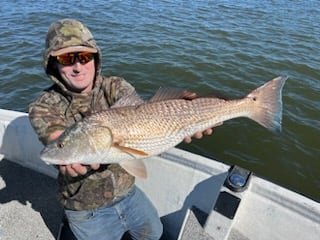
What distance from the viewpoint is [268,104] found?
131 inches

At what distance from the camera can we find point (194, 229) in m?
3.75

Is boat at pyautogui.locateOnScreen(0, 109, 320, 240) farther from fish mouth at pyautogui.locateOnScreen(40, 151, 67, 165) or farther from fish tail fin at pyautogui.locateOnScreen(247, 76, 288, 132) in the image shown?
fish mouth at pyautogui.locateOnScreen(40, 151, 67, 165)

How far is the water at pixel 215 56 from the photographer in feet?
21.7

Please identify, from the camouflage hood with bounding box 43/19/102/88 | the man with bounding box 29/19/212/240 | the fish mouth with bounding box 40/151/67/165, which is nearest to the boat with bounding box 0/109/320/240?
the man with bounding box 29/19/212/240

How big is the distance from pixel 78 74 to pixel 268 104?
1.73m

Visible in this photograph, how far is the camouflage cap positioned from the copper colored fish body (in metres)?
0.71

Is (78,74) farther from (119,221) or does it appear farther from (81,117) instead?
(119,221)

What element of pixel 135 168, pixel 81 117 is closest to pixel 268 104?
pixel 135 168

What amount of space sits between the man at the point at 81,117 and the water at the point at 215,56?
3.16 meters

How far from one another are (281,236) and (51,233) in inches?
98.3

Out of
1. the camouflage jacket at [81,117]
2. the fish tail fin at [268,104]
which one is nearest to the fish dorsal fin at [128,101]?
the camouflage jacket at [81,117]

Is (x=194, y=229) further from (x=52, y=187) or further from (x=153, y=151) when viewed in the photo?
(x=52, y=187)

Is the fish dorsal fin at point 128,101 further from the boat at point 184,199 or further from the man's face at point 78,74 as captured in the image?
the boat at point 184,199

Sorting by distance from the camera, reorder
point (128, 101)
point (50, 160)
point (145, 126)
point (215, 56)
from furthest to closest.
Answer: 1. point (215, 56)
2. point (128, 101)
3. point (145, 126)
4. point (50, 160)
